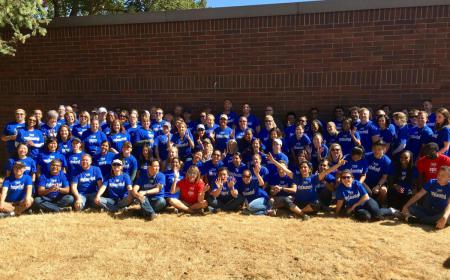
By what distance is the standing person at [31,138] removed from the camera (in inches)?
284

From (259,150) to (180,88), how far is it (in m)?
2.72

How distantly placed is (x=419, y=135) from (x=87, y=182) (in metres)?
5.57

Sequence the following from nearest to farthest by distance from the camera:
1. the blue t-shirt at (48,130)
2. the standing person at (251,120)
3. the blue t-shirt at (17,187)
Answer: the blue t-shirt at (17,187)
the blue t-shirt at (48,130)
the standing person at (251,120)

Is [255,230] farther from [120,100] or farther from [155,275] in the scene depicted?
[120,100]

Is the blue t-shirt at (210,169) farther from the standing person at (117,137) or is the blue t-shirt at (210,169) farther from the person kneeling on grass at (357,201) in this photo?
the person kneeling on grass at (357,201)

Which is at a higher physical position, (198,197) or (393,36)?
(393,36)

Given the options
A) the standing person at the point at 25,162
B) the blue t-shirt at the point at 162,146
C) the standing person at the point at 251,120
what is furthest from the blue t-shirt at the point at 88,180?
the standing person at the point at 251,120

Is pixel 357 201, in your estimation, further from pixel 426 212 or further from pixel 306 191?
pixel 426 212

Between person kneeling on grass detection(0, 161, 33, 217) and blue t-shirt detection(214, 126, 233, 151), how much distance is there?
326 cm

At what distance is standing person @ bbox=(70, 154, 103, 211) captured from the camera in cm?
663

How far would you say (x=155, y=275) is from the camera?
4305 mm

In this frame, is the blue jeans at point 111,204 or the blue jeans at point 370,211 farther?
the blue jeans at point 111,204

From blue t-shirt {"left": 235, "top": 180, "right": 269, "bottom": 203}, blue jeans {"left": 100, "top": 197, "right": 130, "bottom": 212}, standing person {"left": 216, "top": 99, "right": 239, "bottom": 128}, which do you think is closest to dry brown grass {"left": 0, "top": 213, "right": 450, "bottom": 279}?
blue jeans {"left": 100, "top": 197, "right": 130, "bottom": 212}

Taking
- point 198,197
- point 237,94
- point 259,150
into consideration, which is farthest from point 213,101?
point 198,197
